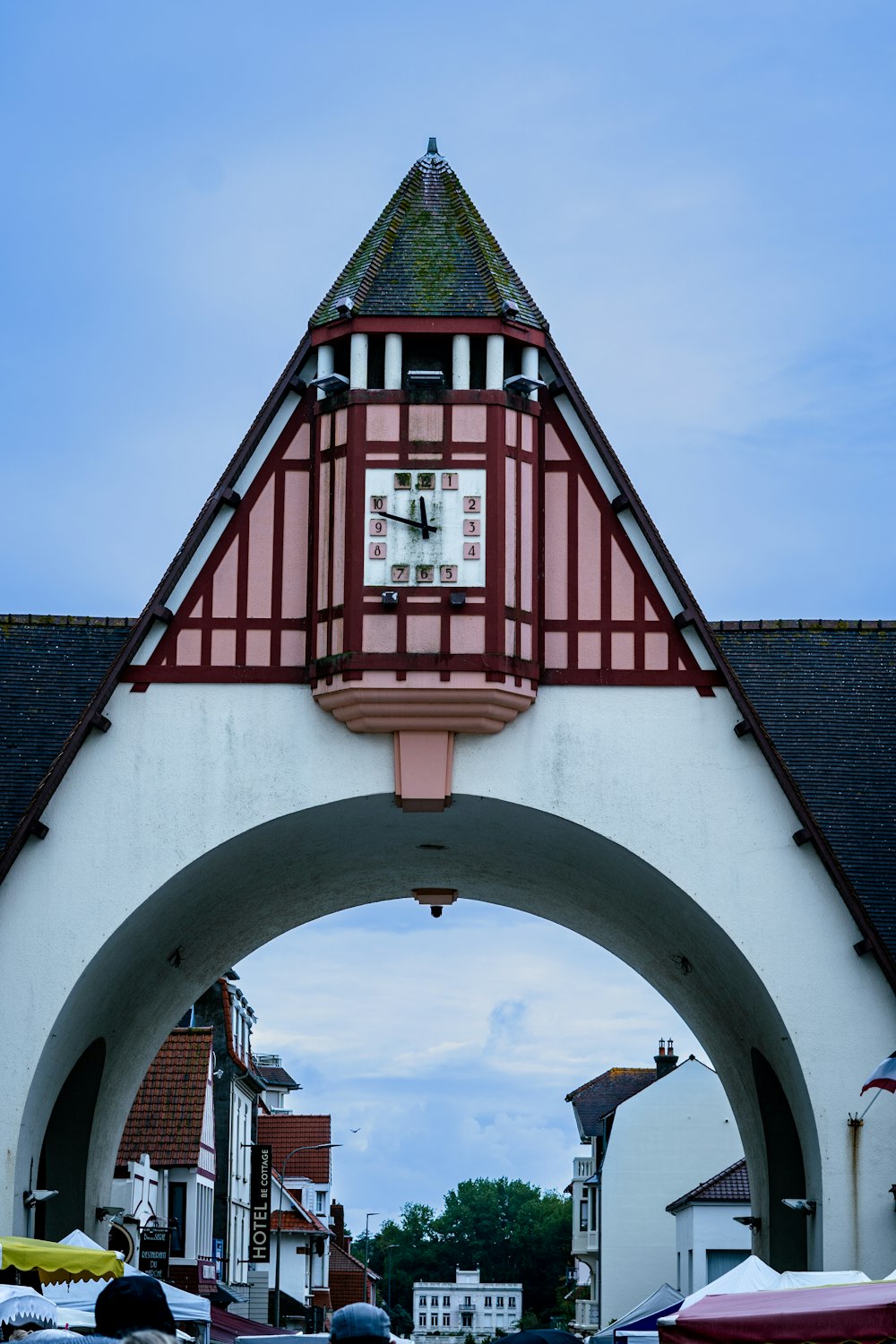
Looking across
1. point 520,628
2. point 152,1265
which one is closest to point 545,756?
point 520,628

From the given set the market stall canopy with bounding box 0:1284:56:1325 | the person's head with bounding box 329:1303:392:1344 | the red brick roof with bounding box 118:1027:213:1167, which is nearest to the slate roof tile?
the market stall canopy with bounding box 0:1284:56:1325

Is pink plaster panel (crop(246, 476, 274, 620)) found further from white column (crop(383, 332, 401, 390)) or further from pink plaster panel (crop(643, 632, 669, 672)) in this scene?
pink plaster panel (crop(643, 632, 669, 672))

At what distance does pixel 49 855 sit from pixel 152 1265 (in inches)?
772

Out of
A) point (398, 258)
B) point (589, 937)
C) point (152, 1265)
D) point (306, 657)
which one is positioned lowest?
point (152, 1265)

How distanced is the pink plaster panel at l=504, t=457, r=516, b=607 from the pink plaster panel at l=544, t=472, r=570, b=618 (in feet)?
2.26

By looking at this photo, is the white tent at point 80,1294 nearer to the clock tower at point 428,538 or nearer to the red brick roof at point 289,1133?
the clock tower at point 428,538

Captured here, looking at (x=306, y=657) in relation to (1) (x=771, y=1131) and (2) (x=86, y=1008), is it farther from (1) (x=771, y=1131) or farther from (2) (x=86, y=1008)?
(1) (x=771, y=1131)

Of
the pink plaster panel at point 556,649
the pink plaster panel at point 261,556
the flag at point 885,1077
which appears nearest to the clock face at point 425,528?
the pink plaster panel at point 556,649

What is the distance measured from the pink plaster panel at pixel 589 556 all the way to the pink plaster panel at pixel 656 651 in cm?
62

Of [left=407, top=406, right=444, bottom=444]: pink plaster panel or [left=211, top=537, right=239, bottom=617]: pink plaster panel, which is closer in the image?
[left=407, top=406, right=444, bottom=444]: pink plaster panel

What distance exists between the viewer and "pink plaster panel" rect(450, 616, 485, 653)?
21547 mm

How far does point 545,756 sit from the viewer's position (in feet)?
71.9

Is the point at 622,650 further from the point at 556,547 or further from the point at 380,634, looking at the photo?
the point at 380,634

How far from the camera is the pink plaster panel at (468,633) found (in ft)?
70.7
